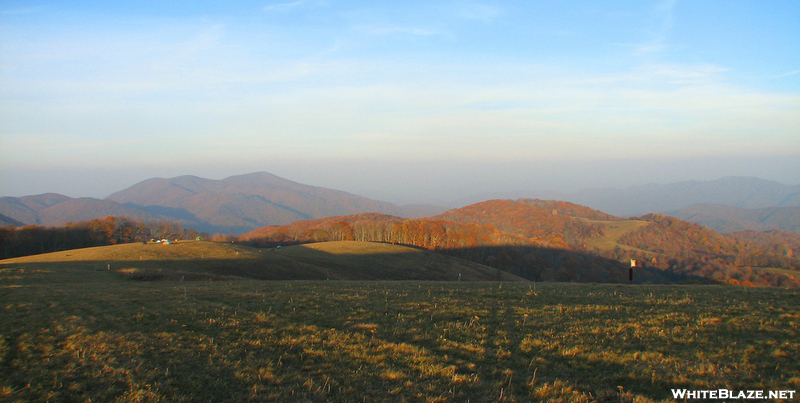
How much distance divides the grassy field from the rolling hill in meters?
20.1

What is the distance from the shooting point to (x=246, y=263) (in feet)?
135

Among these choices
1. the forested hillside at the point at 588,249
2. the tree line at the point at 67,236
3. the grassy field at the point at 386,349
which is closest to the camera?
the grassy field at the point at 386,349

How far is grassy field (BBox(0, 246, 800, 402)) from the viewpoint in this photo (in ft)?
23.1

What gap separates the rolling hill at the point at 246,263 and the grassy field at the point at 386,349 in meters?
20.1

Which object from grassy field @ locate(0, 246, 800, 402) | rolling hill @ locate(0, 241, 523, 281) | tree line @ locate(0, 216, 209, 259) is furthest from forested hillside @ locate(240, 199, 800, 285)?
grassy field @ locate(0, 246, 800, 402)

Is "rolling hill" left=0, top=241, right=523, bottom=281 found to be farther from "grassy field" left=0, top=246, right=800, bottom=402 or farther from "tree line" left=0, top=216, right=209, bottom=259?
"tree line" left=0, top=216, right=209, bottom=259

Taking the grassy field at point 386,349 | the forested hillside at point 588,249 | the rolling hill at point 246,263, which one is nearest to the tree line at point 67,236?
the forested hillside at point 588,249

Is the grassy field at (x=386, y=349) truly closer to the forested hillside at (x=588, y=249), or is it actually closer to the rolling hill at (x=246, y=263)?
the rolling hill at (x=246, y=263)

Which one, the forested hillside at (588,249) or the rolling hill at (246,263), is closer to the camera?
the rolling hill at (246,263)

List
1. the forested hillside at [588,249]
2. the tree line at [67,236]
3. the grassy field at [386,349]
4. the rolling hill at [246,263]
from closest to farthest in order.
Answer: the grassy field at [386,349]
the rolling hill at [246,263]
the tree line at [67,236]
the forested hillside at [588,249]

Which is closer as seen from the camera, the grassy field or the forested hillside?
the grassy field

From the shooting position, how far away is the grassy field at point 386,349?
23.1 ft

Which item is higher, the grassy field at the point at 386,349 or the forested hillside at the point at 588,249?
the grassy field at the point at 386,349

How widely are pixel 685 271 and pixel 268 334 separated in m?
140
